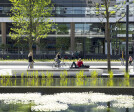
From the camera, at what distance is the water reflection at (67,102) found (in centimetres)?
899

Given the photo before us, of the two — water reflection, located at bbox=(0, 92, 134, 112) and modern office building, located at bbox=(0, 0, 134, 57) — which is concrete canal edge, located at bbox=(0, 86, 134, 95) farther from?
modern office building, located at bbox=(0, 0, 134, 57)

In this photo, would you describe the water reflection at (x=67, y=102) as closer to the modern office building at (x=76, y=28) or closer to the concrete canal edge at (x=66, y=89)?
the concrete canal edge at (x=66, y=89)

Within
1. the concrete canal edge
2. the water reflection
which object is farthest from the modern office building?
the water reflection

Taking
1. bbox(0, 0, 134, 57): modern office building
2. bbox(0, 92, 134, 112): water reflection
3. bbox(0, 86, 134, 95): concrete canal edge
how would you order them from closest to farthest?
bbox(0, 92, 134, 112): water reflection < bbox(0, 86, 134, 95): concrete canal edge < bbox(0, 0, 134, 57): modern office building

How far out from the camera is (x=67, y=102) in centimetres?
996

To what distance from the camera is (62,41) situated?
5641 cm

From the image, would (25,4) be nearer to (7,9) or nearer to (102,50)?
(7,9)

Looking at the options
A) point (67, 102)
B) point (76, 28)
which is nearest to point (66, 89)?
point (67, 102)

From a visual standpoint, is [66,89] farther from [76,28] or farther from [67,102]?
[76,28]

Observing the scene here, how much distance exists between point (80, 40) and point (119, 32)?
27.3ft

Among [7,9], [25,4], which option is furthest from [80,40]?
[25,4]

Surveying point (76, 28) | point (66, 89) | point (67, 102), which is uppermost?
point (76, 28)

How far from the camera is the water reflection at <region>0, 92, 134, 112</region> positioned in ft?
29.5

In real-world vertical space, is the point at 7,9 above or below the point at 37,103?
above
